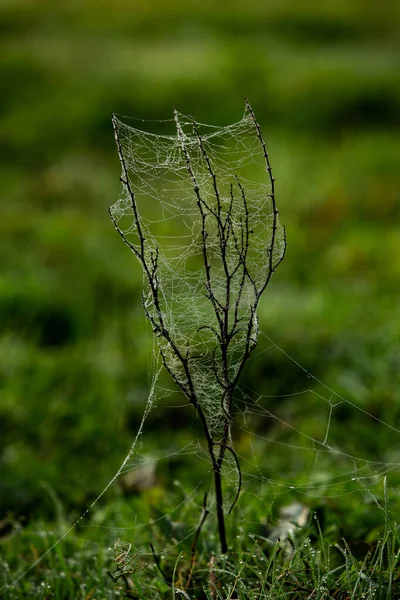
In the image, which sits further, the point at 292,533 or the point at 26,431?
the point at 26,431

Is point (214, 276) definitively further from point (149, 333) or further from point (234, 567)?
point (149, 333)

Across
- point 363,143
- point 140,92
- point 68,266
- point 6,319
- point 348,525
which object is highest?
point 140,92

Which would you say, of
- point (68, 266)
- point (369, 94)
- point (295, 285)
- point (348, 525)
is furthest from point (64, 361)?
point (369, 94)

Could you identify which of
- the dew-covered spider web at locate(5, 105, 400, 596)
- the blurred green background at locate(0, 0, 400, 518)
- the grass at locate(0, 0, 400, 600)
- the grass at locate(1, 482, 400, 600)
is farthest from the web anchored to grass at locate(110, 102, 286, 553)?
the blurred green background at locate(0, 0, 400, 518)

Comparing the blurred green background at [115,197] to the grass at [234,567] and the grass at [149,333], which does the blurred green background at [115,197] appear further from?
the grass at [234,567]

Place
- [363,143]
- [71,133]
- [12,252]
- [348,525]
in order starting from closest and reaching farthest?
1. [348,525]
2. [12,252]
3. [363,143]
4. [71,133]

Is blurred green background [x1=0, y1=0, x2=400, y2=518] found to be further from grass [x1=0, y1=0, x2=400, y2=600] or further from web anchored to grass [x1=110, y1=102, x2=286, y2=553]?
web anchored to grass [x1=110, y1=102, x2=286, y2=553]

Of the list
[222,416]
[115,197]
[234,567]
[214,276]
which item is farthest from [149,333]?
[115,197]

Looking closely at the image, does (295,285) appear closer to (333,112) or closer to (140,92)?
(333,112)
